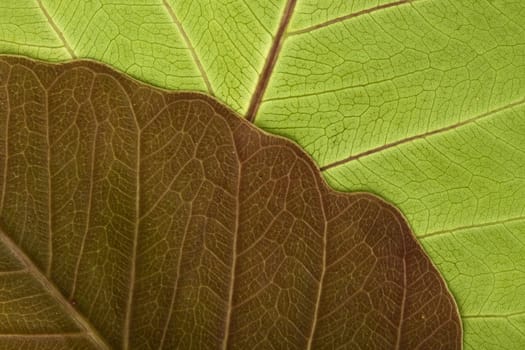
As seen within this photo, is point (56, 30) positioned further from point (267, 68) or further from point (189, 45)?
point (267, 68)

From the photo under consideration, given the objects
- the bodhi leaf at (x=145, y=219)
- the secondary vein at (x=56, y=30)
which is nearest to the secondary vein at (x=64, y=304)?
the bodhi leaf at (x=145, y=219)

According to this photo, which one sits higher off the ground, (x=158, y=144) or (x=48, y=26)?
(x=48, y=26)

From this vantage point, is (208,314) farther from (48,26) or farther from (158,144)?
(48,26)

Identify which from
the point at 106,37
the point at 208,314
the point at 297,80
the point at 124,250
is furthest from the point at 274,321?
the point at 106,37

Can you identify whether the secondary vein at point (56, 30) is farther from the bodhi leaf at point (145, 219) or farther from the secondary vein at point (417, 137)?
the secondary vein at point (417, 137)

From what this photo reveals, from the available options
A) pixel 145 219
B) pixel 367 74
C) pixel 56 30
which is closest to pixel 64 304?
pixel 145 219
